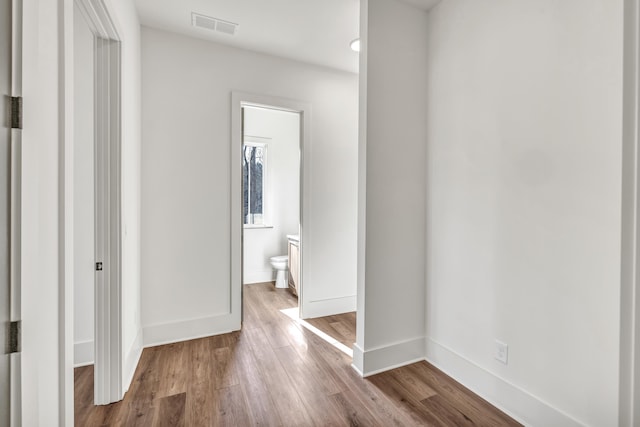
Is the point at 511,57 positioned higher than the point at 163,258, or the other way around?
the point at 511,57

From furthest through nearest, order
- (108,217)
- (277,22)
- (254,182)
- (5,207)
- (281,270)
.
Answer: (254,182) → (281,270) → (277,22) → (108,217) → (5,207)

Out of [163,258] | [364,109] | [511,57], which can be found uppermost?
[511,57]

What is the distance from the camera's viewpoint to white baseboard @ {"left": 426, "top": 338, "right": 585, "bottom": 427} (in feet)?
5.33

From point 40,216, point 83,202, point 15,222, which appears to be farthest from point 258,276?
point 15,222

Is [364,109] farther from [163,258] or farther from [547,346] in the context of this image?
[163,258]

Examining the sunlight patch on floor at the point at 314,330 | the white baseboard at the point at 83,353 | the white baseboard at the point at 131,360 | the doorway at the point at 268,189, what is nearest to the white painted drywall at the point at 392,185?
the sunlight patch on floor at the point at 314,330

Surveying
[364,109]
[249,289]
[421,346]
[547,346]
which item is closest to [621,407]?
[547,346]

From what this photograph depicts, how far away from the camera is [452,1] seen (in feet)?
7.31

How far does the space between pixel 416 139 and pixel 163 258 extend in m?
2.30

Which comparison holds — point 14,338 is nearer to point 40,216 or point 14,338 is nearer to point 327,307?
point 40,216

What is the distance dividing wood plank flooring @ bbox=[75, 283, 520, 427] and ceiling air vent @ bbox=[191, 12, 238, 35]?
2.64 metres

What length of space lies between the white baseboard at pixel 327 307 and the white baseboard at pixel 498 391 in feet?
3.88

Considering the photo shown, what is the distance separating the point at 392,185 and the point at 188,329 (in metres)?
2.13

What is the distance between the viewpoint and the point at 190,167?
2758mm
